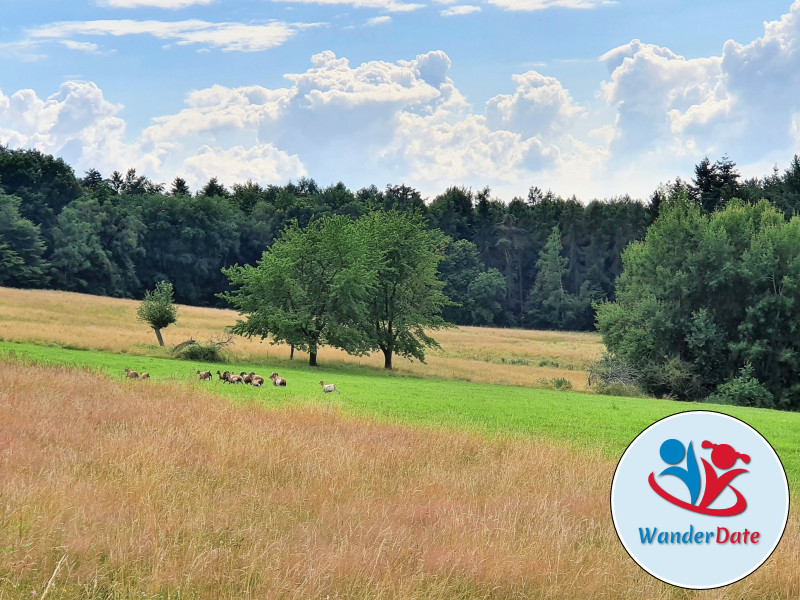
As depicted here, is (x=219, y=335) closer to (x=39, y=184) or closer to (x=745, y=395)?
(x=745, y=395)

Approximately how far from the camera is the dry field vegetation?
22.7 feet

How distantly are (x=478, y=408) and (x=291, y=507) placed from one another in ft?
54.4

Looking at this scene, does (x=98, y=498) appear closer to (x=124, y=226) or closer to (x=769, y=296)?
(x=769, y=296)

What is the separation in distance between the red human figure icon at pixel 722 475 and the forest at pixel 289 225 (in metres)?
84.3

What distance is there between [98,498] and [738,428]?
22.0 feet

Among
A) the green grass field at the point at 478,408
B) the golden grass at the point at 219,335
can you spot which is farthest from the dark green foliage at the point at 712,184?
the green grass field at the point at 478,408

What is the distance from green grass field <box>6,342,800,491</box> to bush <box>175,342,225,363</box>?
5333 millimetres

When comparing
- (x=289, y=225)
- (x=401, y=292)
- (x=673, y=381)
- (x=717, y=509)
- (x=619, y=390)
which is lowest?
(x=619, y=390)

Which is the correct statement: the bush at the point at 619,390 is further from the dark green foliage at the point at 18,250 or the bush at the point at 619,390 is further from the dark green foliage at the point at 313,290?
the dark green foliage at the point at 18,250

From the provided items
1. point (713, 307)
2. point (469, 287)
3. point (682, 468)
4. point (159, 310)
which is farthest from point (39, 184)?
point (682, 468)

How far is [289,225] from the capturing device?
113 metres

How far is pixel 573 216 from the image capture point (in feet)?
409

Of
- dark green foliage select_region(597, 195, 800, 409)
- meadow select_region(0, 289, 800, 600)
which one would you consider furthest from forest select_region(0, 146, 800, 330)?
meadow select_region(0, 289, 800, 600)

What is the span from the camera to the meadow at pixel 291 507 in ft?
22.9
